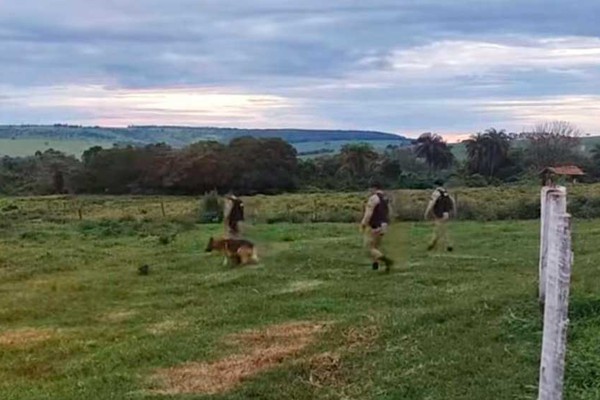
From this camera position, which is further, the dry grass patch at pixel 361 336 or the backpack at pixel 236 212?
the backpack at pixel 236 212

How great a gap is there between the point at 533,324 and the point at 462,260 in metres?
8.96

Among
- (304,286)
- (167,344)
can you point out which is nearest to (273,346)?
(167,344)

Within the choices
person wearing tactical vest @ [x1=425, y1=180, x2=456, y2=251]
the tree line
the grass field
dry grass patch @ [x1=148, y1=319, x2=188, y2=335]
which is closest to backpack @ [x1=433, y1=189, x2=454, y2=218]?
person wearing tactical vest @ [x1=425, y1=180, x2=456, y2=251]

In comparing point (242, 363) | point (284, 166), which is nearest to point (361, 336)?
point (242, 363)

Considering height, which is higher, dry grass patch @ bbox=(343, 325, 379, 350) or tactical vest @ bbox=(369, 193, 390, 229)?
tactical vest @ bbox=(369, 193, 390, 229)

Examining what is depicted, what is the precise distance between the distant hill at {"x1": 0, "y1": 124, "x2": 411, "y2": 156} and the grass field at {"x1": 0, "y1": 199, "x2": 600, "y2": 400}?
47.2m

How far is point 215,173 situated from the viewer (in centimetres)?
4703

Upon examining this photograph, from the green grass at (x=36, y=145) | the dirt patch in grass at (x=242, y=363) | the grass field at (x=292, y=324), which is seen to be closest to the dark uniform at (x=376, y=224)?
the grass field at (x=292, y=324)

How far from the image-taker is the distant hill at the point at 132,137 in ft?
271

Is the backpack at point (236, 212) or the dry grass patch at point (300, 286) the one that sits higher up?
the backpack at point (236, 212)

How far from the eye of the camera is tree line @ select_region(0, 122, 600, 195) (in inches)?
1930

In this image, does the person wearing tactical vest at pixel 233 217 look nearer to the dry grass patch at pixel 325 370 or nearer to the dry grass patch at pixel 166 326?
the dry grass patch at pixel 166 326

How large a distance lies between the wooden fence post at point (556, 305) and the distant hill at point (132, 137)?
204ft

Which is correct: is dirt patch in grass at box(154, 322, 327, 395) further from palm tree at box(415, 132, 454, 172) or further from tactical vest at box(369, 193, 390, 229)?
palm tree at box(415, 132, 454, 172)
